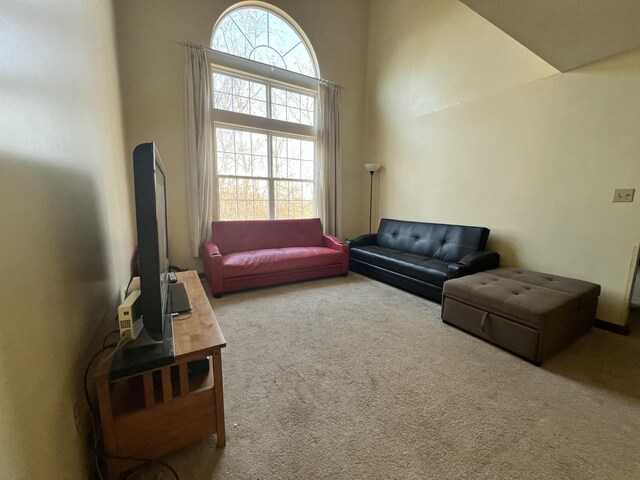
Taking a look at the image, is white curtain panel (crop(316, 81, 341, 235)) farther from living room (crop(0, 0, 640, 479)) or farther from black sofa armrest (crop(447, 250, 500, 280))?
black sofa armrest (crop(447, 250, 500, 280))

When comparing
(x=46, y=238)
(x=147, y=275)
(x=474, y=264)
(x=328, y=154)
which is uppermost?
(x=328, y=154)

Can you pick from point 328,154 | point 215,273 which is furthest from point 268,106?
point 215,273

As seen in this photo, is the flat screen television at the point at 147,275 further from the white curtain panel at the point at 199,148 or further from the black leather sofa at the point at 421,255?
the white curtain panel at the point at 199,148

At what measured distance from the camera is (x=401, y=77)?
4.06 metres

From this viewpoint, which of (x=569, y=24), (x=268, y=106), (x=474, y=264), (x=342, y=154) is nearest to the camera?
(x=569, y=24)

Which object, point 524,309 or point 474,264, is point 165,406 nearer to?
point 524,309

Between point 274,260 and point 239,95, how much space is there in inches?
96.1

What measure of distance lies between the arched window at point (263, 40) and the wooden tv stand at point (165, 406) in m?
3.96

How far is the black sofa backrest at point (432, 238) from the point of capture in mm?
3020

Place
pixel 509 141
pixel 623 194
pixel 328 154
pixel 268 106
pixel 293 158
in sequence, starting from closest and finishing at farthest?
pixel 623 194 → pixel 509 141 → pixel 268 106 → pixel 293 158 → pixel 328 154

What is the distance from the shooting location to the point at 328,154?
4.41m

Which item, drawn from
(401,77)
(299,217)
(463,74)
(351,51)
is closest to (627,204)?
(463,74)

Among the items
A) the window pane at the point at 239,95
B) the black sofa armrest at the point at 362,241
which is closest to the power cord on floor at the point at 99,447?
the black sofa armrest at the point at 362,241

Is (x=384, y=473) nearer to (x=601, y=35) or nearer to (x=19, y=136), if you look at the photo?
(x=19, y=136)
